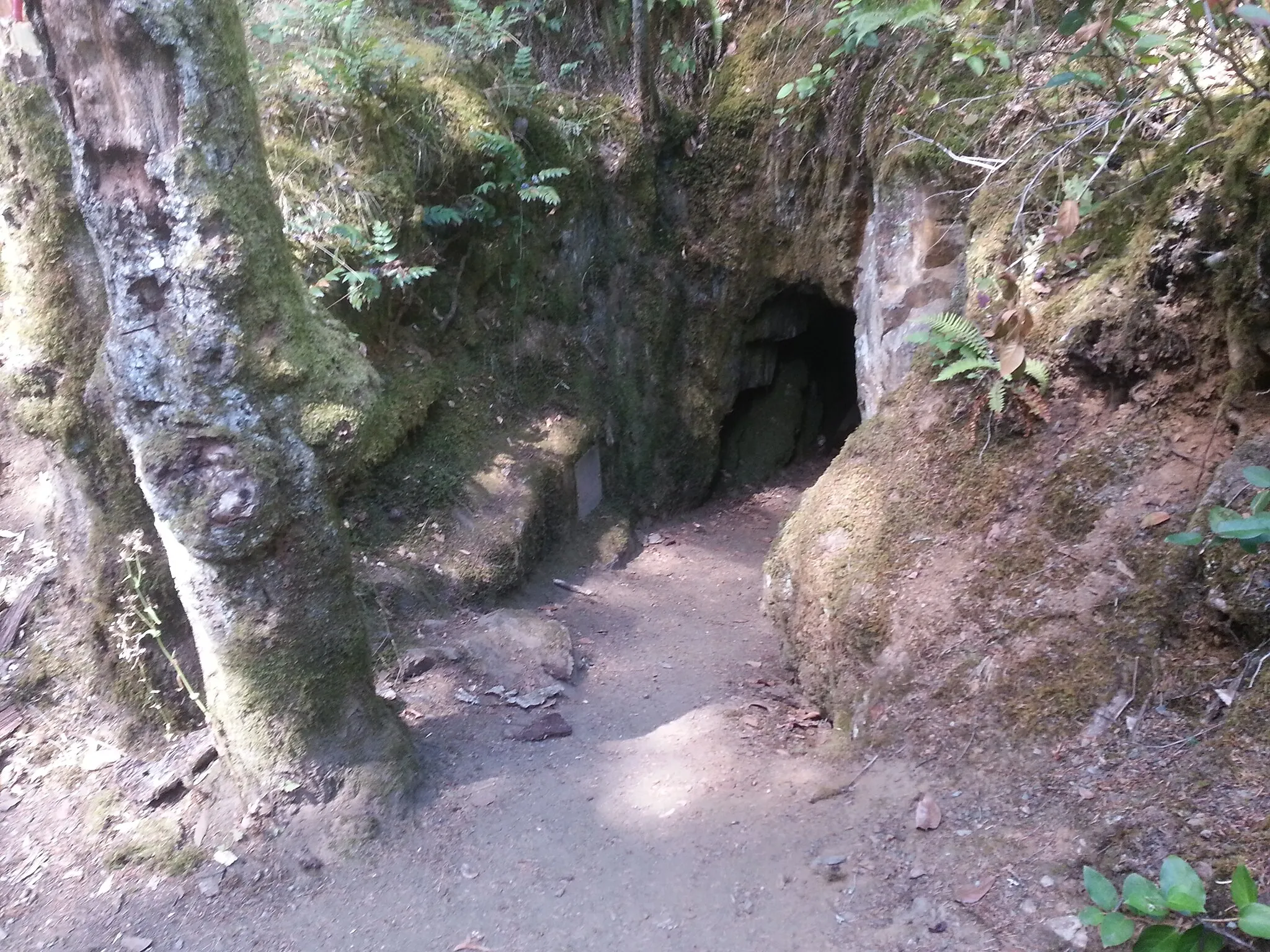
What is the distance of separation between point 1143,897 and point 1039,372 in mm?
2563

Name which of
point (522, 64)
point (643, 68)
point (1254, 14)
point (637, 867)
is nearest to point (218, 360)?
point (637, 867)

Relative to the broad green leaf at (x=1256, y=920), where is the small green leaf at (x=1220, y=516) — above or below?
above

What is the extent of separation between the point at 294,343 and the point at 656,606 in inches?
160

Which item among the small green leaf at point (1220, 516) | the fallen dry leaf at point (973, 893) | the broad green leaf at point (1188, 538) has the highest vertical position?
the small green leaf at point (1220, 516)

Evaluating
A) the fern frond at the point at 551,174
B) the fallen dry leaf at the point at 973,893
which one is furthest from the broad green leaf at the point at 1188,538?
the fern frond at the point at 551,174

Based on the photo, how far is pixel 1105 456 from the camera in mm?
3574

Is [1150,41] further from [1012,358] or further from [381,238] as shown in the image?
[381,238]

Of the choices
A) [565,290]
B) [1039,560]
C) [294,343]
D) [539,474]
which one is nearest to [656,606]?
[539,474]

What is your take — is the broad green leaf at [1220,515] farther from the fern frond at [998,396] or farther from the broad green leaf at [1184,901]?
the fern frond at [998,396]

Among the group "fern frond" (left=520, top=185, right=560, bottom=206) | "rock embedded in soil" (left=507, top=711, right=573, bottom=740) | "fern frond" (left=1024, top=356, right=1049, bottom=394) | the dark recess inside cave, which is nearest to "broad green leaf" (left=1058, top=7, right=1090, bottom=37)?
"fern frond" (left=1024, top=356, right=1049, bottom=394)

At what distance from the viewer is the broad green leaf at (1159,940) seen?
176cm

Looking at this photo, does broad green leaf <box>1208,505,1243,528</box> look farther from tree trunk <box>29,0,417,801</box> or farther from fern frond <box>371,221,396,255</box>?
fern frond <box>371,221,396,255</box>

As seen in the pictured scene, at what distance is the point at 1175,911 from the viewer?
1.86 metres

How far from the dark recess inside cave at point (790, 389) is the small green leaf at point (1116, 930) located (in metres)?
7.44
